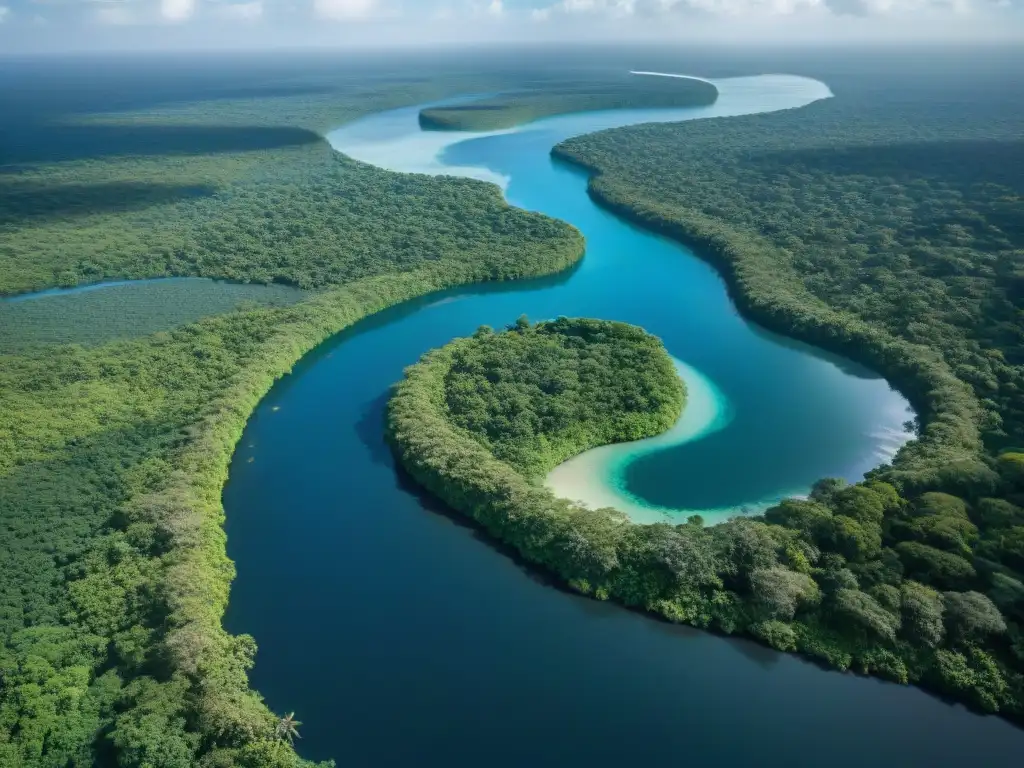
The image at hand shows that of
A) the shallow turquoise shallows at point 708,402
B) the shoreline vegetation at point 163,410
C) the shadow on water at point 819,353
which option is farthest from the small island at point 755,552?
the shadow on water at point 819,353

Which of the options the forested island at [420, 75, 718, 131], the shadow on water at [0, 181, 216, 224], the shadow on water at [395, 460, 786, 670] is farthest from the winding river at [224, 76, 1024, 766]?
the forested island at [420, 75, 718, 131]

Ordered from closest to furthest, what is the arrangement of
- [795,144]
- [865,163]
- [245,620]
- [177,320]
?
[245,620]
[177,320]
[865,163]
[795,144]

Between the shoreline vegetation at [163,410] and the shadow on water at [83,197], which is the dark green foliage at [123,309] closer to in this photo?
the shoreline vegetation at [163,410]

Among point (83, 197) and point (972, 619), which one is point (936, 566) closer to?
point (972, 619)

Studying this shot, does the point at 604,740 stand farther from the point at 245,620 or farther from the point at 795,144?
the point at 795,144

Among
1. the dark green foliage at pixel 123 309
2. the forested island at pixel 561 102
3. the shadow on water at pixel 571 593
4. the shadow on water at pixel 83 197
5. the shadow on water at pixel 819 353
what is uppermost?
the forested island at pixel 561 102

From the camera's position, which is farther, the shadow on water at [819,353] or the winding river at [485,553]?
the shadow on water at [819,353]

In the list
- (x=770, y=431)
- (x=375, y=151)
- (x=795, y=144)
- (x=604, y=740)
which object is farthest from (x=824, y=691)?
(x=375, y=151)
